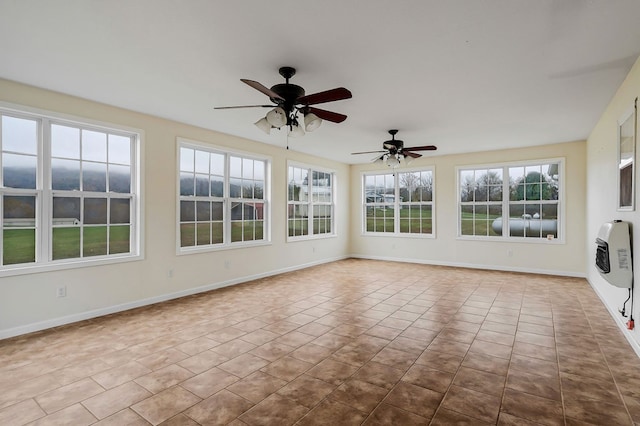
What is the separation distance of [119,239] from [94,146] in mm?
1253

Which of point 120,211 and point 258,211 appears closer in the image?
point 120,211

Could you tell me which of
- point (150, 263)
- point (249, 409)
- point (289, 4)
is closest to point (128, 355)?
point (249, 409)

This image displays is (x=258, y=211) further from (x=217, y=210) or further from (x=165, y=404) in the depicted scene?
(x=165, y=404)

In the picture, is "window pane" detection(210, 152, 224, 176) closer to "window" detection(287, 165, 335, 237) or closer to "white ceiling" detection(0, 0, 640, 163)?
"white ceiling" detection(0, 0, 640, 163)

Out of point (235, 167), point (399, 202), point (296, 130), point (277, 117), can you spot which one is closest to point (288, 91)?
point (277, 117)

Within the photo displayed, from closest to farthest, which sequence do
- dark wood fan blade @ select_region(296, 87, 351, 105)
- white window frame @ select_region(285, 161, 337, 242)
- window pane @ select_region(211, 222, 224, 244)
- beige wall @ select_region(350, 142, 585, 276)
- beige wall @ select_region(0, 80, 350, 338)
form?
dark wood fan blade @ select_region(296, 87, 351, 105) → beige wall @ select_region(0, 80, 350, 338) → window pane @ select_region(211, 222, 224, 244) → beige wall @ select_region(350, 142, 585, 276) → white window frame @ select_region(285, 161, 337, 242)

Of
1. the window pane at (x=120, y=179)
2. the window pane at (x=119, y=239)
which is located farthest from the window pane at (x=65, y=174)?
the window pane at (x=119, y=239)

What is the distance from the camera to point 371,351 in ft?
10.4

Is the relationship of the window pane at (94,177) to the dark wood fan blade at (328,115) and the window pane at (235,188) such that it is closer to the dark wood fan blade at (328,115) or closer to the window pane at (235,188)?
the window pane at (235,188)

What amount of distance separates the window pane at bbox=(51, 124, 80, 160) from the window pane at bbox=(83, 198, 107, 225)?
57 cm

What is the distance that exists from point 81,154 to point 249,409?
3.80 metres

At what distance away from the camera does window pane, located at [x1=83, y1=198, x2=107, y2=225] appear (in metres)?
4.25

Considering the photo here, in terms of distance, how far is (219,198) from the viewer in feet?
19.2

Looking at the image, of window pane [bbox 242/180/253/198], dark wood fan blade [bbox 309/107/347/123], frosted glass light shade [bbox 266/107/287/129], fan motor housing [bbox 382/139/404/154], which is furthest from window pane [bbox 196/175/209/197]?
fan motor housing [bbox 382/139/404/154]
